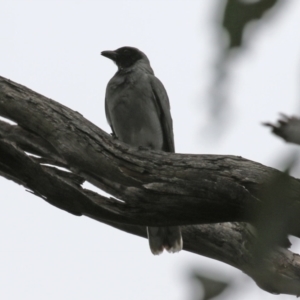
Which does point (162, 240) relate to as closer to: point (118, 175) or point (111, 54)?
point (118, 175)

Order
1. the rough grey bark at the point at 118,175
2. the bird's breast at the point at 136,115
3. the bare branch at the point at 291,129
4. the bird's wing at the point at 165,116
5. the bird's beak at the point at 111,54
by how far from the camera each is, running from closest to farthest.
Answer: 1. the bare branch at the point at 291,129
2. the rough grey bark at the point at 118,175
3. the bird's breast at the point at 136,115
4. the bird's wing at the point at 165,116
5. the bird's beak at the point at 111,54

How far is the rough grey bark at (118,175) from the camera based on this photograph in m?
4.49

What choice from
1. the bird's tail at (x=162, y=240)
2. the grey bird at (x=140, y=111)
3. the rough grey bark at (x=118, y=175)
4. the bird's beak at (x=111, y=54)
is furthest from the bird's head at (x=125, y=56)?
the rough grey bark at (x=118, y=175)

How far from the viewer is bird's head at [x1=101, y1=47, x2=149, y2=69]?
8.95 m

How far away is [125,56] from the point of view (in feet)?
29.8

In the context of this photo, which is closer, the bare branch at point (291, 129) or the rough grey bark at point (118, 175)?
the bare branch at point (291, 129)

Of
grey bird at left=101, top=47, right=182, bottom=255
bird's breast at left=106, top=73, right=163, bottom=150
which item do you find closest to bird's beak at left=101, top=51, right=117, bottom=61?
grey bird at left=101, top=47, right=182, bottom=255

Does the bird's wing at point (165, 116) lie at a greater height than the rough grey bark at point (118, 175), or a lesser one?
greater

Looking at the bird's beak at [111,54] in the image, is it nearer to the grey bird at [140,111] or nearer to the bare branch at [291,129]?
the grey bird at [140,111]

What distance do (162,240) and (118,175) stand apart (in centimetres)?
167

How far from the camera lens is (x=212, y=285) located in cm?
79

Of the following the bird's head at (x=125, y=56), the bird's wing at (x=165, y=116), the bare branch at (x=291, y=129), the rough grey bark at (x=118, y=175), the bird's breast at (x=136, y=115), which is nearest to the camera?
the bare branch at (x=291, y=129)

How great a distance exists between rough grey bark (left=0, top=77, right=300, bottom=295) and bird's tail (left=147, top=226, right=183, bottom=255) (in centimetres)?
81

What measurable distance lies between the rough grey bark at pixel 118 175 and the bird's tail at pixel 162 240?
81cm
